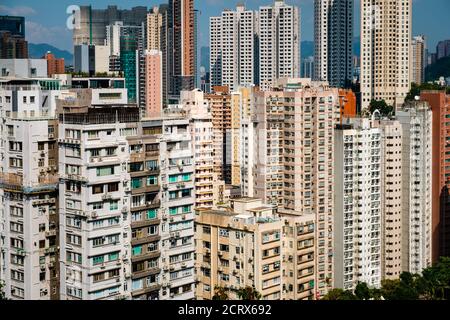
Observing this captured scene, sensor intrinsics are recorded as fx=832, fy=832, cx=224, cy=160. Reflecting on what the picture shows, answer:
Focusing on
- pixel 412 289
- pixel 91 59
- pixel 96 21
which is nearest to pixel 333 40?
pixel 96 21

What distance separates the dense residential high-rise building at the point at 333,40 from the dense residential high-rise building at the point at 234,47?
1538mm

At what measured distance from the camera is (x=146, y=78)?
53.5ft

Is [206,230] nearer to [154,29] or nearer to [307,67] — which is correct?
[154,29]

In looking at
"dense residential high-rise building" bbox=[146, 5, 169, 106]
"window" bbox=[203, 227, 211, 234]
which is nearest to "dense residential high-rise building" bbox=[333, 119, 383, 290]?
"window" bbox=[203, 227, 211, 234]

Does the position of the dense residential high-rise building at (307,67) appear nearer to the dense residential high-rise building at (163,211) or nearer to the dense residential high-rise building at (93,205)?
the dense residential high-rise building at (163,211)

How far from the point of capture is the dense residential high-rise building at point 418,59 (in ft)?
53.6

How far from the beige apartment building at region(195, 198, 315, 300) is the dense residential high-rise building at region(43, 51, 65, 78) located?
219cm

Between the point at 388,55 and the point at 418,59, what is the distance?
69 centimetres

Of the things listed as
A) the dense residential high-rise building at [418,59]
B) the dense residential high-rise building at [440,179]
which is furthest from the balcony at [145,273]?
the dense residential high-rise building at [418,59]

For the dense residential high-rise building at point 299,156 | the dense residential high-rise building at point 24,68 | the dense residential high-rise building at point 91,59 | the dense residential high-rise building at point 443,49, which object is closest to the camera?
the dense residential high-rise building at point 24,68

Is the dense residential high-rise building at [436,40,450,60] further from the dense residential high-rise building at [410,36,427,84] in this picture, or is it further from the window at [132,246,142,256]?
the window at [132,246,142,256]

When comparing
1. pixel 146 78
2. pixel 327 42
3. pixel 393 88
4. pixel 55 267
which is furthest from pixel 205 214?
pixel 327 42

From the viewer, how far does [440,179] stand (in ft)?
32.7

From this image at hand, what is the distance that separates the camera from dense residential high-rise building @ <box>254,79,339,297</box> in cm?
861
